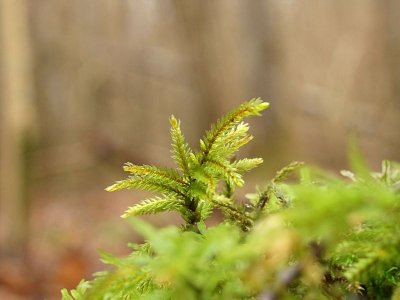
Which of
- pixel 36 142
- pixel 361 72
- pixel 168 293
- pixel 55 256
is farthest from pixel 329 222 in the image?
pixel 361 72

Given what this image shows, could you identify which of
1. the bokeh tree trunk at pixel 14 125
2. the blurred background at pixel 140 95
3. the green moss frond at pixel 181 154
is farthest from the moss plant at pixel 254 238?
→ the bokeh tree trunk at pixel 14 125

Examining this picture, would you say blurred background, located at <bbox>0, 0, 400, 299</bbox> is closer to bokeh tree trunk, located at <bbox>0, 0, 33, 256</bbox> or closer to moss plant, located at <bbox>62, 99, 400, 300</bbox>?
bokeh tree trunk, located at <bbox>0, 0, 33, 256</bbox>

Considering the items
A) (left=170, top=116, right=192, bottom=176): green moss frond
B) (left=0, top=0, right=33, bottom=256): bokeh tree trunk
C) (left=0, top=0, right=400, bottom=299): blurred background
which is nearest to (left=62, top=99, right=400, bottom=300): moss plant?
(left=170, top=116, right=192, bottom=176): green moss frond

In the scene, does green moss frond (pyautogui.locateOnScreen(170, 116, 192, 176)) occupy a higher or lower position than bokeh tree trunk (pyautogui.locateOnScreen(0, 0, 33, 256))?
higher

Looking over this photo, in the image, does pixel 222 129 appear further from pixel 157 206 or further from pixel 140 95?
pixel 140 95

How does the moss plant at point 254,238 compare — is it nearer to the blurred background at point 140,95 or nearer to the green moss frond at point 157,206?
the green moss frond at point 157,206

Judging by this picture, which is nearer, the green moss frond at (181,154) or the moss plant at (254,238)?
the moss plant at (254,238)
